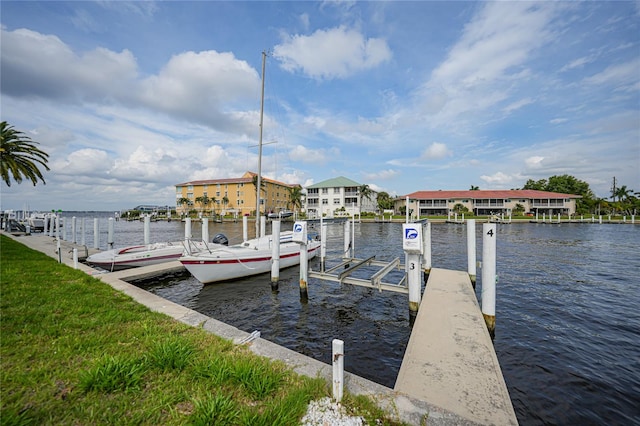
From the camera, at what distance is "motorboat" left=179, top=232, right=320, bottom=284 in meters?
10.9

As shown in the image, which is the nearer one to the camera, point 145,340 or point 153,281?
point 145,340

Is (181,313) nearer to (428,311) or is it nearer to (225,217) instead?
(428,311)

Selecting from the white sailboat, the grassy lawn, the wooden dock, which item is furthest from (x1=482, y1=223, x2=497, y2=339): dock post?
the white sailboat

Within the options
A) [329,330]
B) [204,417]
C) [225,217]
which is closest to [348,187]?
[225,217]

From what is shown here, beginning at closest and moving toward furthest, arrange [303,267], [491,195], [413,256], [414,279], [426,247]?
[414,279]
[413,256]
[303,267]
[426,247]
[491,195]

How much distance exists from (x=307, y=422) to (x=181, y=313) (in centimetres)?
439

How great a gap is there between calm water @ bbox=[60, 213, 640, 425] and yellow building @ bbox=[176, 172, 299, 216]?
210 ft

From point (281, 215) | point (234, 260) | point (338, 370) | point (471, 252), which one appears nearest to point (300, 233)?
point (234, 260)

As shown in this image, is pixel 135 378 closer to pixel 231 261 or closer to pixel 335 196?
pixel 231 261

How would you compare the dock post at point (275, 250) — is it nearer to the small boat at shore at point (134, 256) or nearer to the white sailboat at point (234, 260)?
the white sailboat at point (234, 260)

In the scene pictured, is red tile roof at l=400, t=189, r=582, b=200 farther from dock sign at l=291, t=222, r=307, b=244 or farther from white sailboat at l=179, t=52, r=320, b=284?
dock sign at l=291, t=222, r=307, b=244

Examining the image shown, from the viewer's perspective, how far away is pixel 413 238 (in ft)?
23.4

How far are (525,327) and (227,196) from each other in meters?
78.9

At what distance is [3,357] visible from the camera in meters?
3.73
